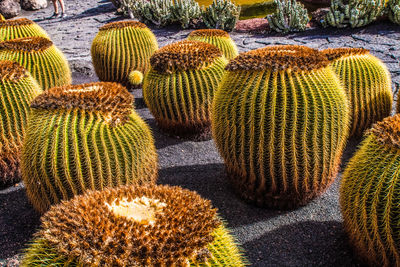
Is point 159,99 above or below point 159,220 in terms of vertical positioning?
below

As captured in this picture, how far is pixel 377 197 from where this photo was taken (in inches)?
84.2

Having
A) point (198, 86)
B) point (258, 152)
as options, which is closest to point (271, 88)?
point (258, 152)

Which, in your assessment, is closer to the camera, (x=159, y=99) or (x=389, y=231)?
(x=389, y=231)

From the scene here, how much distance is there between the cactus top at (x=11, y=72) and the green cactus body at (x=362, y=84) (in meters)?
3.17

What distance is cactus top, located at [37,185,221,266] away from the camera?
1.33m

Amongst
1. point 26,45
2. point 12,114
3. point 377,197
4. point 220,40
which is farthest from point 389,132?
point 26,45

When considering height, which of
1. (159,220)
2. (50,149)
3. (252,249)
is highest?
(159,220)

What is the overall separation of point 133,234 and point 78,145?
138 centimetres

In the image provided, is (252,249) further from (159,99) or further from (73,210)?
(159,99)

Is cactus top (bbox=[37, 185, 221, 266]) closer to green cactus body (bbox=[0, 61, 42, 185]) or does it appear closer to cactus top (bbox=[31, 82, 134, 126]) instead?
cactus top (bbox=[31, 82, 134, 126])

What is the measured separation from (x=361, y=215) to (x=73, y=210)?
1.66 m

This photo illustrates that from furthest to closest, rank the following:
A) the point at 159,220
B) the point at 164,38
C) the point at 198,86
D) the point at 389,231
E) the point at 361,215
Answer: the point at 164,38 < the point at 198,86 < the point at 361,215 < the point at 389,231 < the point at 159,220

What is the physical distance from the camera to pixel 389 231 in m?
2.10

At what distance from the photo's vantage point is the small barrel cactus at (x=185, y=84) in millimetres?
4133
